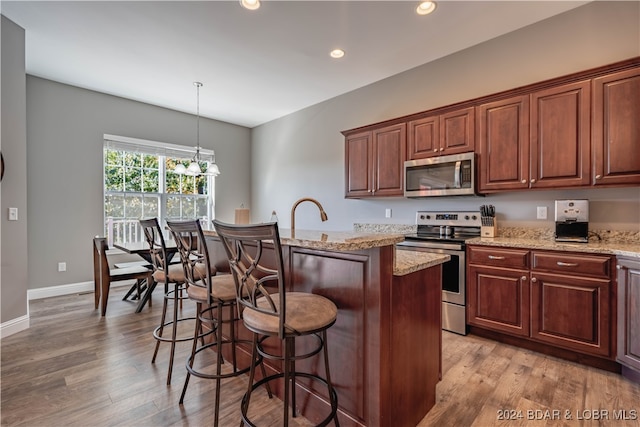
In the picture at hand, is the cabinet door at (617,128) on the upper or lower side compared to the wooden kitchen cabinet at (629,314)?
upper

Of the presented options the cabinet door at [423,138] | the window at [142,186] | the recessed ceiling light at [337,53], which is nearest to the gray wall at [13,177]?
the window at [142,186]

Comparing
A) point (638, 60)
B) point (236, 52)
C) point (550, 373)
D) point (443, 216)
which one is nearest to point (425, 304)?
point (550, 373)

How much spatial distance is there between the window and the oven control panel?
13.3ft

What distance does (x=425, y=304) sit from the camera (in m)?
1.63

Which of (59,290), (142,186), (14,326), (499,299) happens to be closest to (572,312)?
(499,299)

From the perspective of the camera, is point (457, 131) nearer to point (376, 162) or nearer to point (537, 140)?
point (537, 140)

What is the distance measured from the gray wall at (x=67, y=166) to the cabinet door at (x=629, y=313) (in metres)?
5.85

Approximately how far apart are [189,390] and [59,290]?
3434 mm

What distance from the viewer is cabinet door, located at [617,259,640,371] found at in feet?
6.27

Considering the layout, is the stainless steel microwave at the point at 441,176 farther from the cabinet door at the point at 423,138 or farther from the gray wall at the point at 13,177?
the gray wall at the point at 13,177

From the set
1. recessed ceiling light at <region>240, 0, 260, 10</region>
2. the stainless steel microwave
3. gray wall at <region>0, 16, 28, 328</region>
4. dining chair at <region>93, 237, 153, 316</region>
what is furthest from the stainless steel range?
gray wall at <region>0, 16, 28, 328</region>

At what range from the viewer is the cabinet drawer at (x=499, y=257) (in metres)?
2.42

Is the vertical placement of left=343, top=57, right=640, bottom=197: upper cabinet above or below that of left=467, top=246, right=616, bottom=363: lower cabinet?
above

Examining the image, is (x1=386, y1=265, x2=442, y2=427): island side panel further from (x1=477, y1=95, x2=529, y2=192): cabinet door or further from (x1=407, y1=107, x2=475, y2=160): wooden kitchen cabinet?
(x1=407, y1=107, x2=475, y2=160): wooden kitchen cabinet
